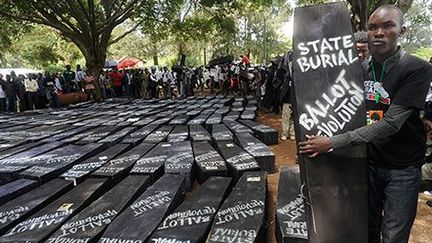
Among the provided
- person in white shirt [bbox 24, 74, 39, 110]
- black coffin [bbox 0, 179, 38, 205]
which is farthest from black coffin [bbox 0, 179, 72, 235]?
person in white shirt [bbox 24, 74, 39, 110]

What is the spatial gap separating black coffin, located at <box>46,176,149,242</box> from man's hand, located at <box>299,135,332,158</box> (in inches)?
82.9

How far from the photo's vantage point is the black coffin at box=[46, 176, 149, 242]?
3195 millimetres

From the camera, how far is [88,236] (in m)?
3.17

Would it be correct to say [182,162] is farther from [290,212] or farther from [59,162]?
[290,212]

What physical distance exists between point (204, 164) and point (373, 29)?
3.59 metres

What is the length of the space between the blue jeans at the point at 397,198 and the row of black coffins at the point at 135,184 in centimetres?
116

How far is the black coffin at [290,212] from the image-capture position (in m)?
3.02

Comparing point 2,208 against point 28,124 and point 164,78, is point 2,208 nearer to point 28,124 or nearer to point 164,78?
point 28,124

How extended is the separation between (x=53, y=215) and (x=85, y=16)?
16.0 meters

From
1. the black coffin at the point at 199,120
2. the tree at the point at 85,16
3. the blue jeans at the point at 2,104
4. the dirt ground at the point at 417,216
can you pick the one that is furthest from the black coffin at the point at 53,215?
the tree at the point at 85,16

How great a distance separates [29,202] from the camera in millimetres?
4086

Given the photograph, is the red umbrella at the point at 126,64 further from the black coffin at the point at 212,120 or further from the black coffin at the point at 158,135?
the black coffin at the point at 158,135

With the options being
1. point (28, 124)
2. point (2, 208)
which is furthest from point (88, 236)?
point (28, 124)

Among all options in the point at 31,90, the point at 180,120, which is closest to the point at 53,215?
the point at 180,120
